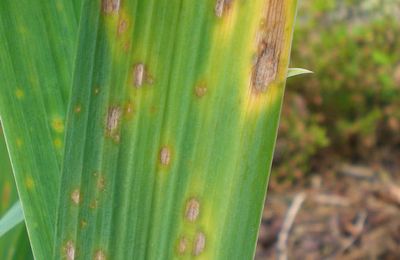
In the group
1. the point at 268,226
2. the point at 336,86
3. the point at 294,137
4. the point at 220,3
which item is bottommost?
the point at 268,226

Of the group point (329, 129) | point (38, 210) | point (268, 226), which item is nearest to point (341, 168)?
point (329, 129)

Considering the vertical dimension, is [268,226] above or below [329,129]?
below

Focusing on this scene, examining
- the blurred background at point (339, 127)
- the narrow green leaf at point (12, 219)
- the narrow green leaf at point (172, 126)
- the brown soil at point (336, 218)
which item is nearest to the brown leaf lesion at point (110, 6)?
the narrow green leaf at point (172, 126)

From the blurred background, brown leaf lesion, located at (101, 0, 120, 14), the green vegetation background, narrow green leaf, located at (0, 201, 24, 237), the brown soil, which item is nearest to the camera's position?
brown leaf lesion, located at (101, 0, 120, 14)

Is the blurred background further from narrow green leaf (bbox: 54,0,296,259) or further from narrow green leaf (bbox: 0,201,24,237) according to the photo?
narrow green leaf (bbox: 54,0,296,259)

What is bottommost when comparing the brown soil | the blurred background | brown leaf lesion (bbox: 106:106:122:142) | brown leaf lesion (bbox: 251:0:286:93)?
the brown soil

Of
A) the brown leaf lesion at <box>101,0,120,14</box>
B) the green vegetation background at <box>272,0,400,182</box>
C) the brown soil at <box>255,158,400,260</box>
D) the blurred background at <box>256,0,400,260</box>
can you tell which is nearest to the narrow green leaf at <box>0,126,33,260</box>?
the brown leaf lesion at <box>101,0,120,14</box>

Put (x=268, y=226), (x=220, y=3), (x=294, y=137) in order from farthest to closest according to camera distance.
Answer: (x=294, y=137) < (x=268, y=226) < (x=220, y=3)

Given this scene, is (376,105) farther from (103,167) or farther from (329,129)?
(103,167)
